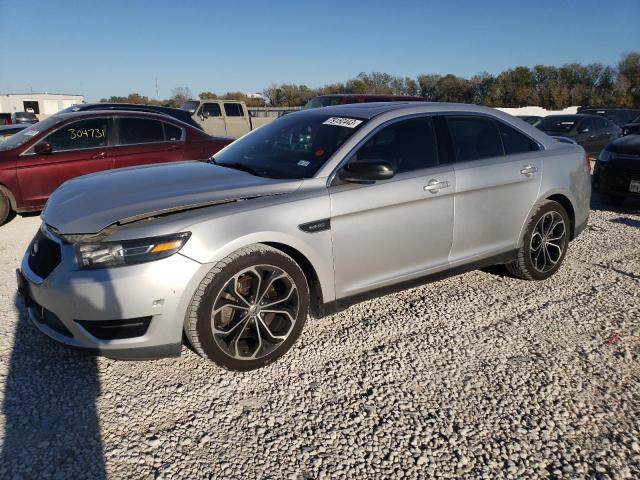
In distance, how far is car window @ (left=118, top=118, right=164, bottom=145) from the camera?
7.20m

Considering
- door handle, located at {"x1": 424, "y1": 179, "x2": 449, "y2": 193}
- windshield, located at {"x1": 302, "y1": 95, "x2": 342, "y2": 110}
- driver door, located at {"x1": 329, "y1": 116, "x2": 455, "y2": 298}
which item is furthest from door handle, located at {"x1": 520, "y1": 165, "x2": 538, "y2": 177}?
windshield, located at {"x1": 302, "y1": 95, "x2": 342, "y2": 110}

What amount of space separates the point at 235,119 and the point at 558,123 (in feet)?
34.5

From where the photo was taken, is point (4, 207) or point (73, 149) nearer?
point (4, 207)

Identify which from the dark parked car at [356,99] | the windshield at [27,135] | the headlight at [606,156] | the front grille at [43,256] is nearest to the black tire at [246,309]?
the front grille at [43,256]

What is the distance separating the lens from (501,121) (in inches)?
165

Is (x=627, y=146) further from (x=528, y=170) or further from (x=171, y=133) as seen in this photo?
(x=171, y=133)

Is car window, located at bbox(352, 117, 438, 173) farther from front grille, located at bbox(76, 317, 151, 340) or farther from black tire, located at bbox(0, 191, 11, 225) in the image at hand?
black tire, located at bbox(0, 191, 11, 225)

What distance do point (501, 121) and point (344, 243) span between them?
2.03m

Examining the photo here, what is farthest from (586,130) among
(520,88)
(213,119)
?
(520,88)

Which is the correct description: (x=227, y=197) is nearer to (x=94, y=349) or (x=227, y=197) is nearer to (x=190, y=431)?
(x=94, y=349)

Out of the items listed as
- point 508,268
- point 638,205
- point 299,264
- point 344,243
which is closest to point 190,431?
point 299,264

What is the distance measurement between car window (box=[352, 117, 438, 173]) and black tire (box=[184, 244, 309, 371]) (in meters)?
0.98

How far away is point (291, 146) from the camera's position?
3.69 metres

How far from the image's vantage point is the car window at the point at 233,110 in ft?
56.9
